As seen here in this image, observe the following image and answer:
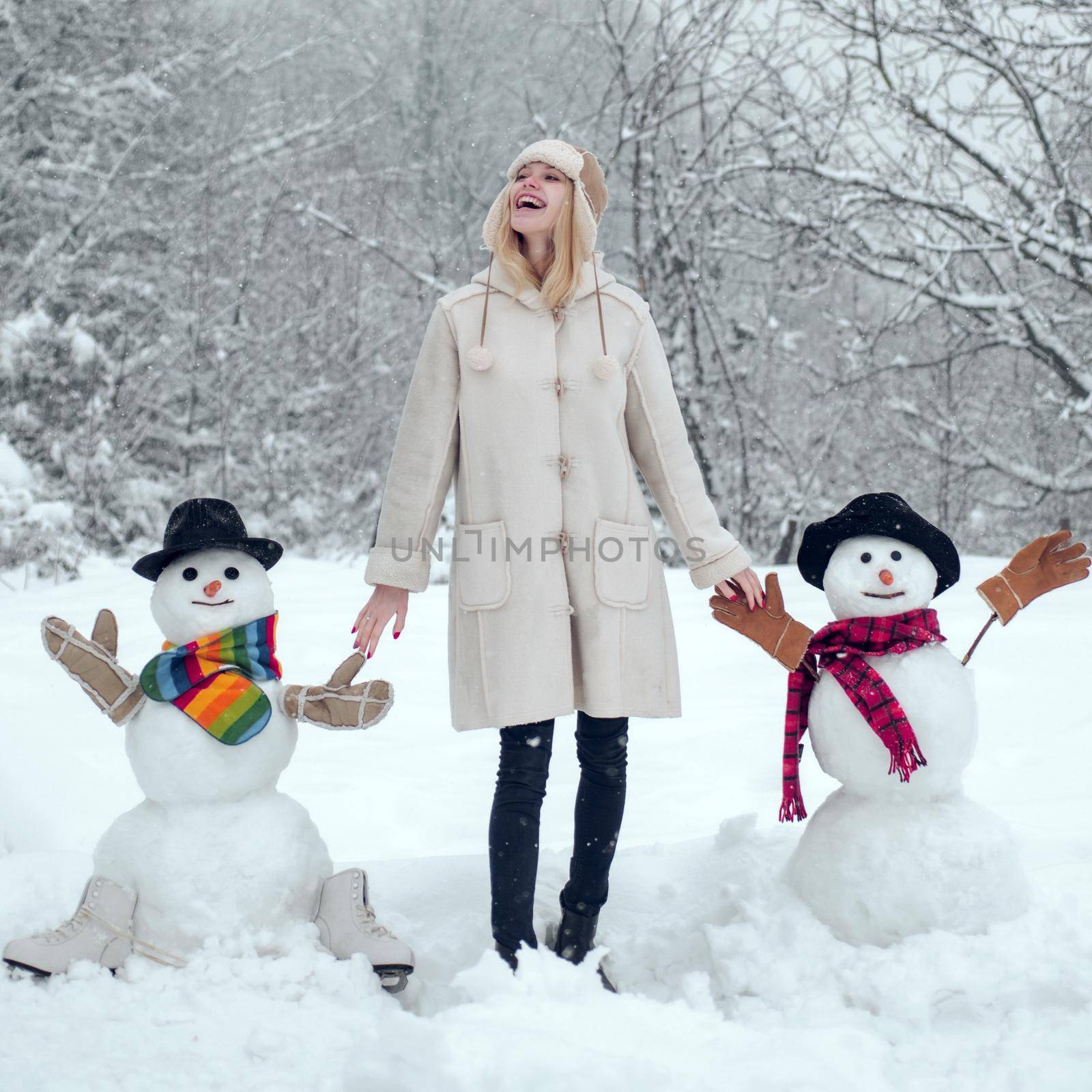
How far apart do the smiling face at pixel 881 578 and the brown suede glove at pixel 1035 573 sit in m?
0.16

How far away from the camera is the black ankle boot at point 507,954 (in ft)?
6.88

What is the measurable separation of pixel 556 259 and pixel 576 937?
1452mm

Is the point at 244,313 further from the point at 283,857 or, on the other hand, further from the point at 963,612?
the point at 283,857

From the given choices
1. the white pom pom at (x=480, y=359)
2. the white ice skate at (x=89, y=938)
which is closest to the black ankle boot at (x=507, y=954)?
the white ice skate at (x=89, y=938)

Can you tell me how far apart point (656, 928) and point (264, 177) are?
38.8 feet

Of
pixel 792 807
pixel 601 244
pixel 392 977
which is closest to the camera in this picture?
pixel 392 977

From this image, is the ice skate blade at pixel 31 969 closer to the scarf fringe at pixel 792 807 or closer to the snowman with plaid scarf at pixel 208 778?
the snowman with plaid scarf at pixel 208 778

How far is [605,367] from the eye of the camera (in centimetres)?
215

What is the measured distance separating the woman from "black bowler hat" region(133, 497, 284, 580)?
0.84ft

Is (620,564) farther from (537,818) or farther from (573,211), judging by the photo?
(573,211)

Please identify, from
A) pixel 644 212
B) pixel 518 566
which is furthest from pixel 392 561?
pixel 644 212

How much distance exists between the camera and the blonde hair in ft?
7.11

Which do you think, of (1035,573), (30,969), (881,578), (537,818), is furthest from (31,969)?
(1035,573)

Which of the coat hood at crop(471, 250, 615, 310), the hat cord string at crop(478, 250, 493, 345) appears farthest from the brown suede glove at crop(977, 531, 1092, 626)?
the hat cord string at crop(478, 250, 493, 345)
